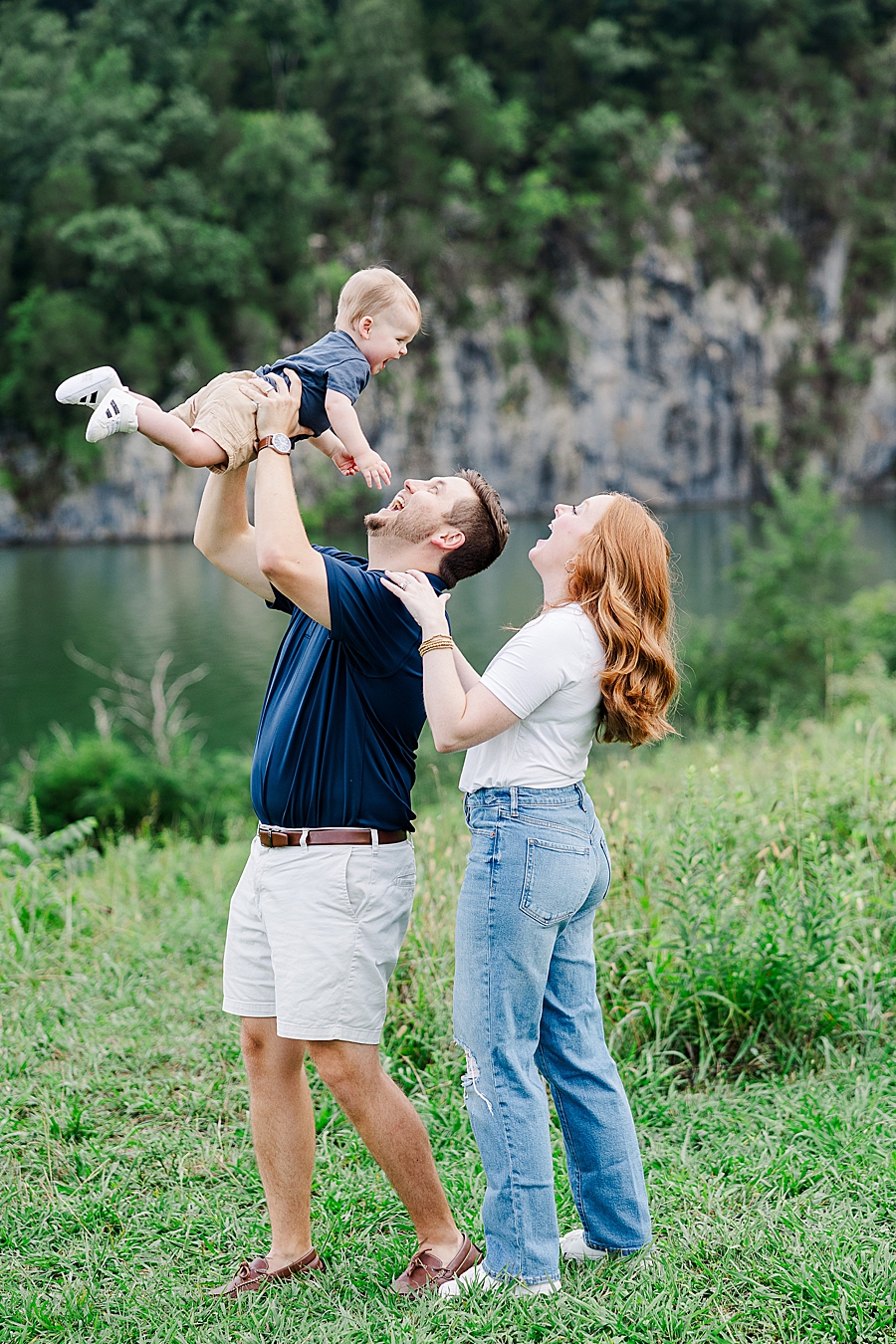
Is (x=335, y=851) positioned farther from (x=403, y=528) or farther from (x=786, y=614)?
(x=786, y=614)

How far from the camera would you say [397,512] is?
2.36 metres

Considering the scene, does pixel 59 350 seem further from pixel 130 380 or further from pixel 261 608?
pixel 261 608

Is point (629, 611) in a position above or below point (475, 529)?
below

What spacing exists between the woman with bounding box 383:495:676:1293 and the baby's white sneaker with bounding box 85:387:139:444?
2.37 feet

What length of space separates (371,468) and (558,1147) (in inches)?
72.8

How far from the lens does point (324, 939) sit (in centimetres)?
223

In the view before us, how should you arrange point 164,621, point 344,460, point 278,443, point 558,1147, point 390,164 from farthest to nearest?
point 390,164 → point 164,621 → point 558,1147 → point 344,460 → point 278,443

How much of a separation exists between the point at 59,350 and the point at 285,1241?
36791 mm

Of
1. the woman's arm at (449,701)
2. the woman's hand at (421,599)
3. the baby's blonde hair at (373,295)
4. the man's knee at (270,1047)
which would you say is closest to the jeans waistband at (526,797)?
the woman's arm at (449,701)

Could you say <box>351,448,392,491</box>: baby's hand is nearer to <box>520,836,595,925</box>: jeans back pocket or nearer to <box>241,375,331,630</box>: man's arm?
<box>241,375,331,630</box>: man's arm

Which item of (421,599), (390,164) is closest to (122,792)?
(421,599)

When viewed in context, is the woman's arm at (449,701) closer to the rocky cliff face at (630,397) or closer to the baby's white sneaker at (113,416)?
the baby's white sneaker at (113,416)

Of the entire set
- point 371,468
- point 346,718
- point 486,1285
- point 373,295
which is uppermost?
point 373,295

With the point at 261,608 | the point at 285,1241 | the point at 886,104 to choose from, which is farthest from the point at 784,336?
the point at 285,1241
